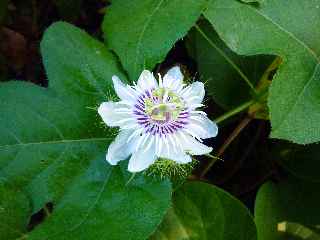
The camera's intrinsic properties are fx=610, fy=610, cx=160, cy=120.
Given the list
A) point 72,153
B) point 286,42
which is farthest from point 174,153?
point 286,42

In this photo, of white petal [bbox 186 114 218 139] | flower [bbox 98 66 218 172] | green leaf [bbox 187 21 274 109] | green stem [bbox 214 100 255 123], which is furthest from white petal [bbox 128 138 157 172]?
green leaf [bbox 187 21 274 109]

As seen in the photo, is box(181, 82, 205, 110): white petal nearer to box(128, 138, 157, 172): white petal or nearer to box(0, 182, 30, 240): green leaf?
box(128, 138, 157, 172): white petal

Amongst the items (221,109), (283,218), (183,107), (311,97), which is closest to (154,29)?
(183,107)

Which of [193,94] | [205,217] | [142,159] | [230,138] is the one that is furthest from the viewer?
[230,138]

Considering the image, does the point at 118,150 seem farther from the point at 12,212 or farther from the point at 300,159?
the point at 300,159

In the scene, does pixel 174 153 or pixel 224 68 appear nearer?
pixel 174 153

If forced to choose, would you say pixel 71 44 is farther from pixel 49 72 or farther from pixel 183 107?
pixel 183 107

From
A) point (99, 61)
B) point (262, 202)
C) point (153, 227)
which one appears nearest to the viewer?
point (153, 227)

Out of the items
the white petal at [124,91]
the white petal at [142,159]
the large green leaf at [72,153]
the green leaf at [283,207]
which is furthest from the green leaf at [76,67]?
the green leaf at [283,207]
